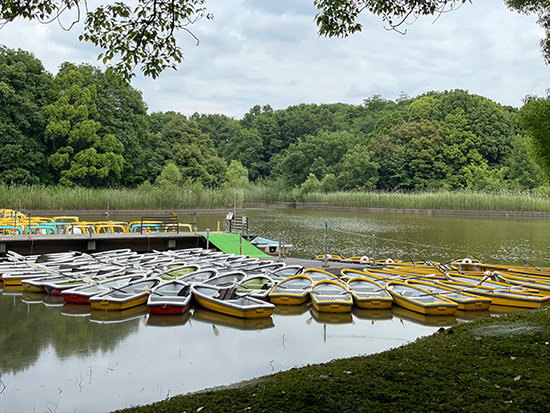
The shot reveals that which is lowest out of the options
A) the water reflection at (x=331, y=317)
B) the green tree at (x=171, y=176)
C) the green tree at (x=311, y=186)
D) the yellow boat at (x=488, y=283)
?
Result: the water reflection at (x=331, y=317)

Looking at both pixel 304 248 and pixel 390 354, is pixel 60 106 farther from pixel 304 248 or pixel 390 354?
pixel 390 354

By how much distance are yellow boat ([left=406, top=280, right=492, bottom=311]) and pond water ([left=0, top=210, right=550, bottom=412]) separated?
0.66 ft

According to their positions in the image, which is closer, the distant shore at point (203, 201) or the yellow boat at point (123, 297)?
the yellow boat at point (123, 297)

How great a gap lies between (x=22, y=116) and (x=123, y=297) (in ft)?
140

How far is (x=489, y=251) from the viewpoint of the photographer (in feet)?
78.4

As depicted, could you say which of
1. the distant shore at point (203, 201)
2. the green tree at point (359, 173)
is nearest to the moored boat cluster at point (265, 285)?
the distant shore at point (203, 201)

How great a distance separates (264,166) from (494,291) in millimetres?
80499

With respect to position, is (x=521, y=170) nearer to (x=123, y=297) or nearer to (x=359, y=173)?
(x=359, y=173)

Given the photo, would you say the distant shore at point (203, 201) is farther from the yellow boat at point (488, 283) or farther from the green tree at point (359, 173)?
the yellow boat at point (488, 283)

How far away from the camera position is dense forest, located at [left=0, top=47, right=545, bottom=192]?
162 ft

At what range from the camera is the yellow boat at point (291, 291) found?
42.5 feet

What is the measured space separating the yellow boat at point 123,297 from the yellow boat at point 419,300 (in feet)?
21.5

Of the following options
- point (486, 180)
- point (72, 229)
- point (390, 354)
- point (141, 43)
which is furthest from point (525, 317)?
point (486, 180)

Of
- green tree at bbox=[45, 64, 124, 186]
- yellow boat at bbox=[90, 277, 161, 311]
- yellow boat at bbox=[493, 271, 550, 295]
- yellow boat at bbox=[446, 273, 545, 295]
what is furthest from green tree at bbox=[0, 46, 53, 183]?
yellow boat at bbox=[493, 271, 550, 295]
